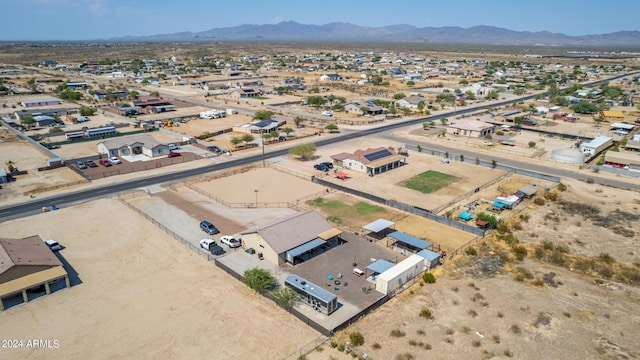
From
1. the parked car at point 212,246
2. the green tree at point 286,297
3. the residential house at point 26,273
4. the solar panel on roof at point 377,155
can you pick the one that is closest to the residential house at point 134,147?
the residential house at point 26,273

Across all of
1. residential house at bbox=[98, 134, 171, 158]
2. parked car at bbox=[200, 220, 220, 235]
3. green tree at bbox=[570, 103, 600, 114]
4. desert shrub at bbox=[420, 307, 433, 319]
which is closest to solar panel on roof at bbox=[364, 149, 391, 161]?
parked car at bbox=[200, 220, 220, 235]

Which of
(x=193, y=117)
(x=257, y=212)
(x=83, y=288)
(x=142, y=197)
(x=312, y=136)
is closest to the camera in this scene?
(x=83, y=288)

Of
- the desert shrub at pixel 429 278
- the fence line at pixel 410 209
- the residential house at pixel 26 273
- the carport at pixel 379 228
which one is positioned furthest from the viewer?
the fence line at pixel 410 209

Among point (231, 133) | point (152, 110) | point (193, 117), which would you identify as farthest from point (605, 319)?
point (152, 110)

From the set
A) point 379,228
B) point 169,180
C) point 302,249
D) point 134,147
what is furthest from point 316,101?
point 302,249

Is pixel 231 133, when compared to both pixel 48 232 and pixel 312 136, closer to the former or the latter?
pixel 312 136

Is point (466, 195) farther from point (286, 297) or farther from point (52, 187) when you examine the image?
point (52, 187)

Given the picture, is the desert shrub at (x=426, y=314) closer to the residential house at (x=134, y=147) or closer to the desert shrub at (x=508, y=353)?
the desert shrub at (x=508, y=353)
